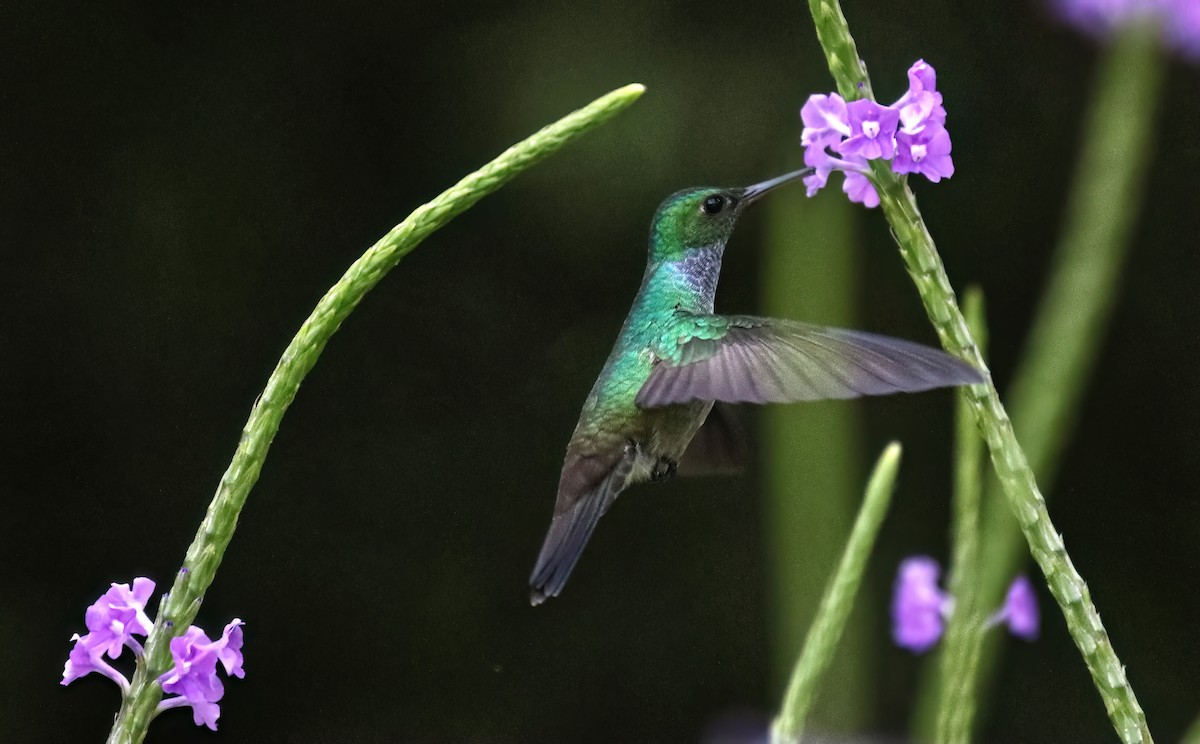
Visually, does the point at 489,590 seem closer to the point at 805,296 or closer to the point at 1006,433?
the point at 805,296

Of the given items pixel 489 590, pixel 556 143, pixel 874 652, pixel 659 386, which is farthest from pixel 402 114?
pixel 556 143

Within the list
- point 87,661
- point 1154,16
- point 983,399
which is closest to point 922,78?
point 983,399

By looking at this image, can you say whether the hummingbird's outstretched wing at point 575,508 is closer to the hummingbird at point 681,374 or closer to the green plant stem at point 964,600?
the hummingbird at point 681,374

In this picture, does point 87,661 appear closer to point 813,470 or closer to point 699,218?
point 699,218

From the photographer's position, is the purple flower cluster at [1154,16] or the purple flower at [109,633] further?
the purple flower cluster at [1154,16]

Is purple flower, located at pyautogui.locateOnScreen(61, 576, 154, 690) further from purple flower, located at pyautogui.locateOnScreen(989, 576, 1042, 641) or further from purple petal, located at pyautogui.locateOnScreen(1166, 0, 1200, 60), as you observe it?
purple petal, located at pyautogui.locateOnScreen(1166, 0, 1200, 60)

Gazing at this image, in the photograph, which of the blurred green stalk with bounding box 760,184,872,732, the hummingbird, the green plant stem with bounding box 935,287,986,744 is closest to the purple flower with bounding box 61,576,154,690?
the hummingbird

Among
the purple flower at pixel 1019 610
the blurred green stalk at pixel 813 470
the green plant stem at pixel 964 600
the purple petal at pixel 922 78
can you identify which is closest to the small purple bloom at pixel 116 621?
the green plant stem at pixel 964 600
